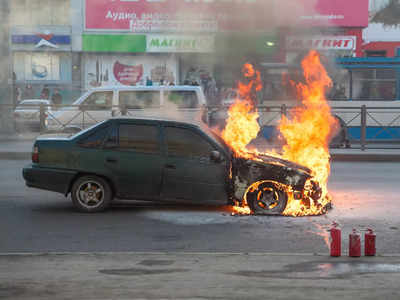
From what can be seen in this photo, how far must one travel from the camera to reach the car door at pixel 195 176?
360 inches

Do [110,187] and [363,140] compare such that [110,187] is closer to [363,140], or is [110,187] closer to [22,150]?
[22,150]

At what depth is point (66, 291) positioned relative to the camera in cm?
547

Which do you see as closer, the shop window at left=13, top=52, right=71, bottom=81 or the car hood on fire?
the car hood on fire

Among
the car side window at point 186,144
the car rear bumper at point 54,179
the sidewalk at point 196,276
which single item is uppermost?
the car side window at point 186,144

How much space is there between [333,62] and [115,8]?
24.0 feet

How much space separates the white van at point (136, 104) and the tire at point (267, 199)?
30.4 feet

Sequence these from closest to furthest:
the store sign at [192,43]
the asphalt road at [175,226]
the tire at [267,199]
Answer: the asphalt road at [175,226]
the tire at [267,199]
the store sign at [192,43]

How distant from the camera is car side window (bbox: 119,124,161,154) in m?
9.31

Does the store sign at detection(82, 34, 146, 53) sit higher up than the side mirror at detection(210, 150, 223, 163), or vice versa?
the store sign at detection(82, 34, 146, 53)

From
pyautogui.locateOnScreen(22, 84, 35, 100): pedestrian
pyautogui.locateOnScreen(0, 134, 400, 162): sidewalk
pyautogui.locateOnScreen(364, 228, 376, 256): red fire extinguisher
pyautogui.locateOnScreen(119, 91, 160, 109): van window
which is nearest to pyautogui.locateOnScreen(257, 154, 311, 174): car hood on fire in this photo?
pyautogui.locateOnScreen(364, 228, 376, 256): red fire extinguisher

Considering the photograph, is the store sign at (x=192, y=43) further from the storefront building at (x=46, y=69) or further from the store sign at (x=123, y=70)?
the store sign at (x=123, y=70)

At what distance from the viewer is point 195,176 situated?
916 cm

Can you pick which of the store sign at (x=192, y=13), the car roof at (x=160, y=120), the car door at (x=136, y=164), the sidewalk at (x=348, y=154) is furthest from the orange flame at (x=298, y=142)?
the sidewalk at (x=348, y=154)

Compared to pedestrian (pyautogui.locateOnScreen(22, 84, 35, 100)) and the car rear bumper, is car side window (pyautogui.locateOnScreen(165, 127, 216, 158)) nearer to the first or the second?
the car rear bumper
